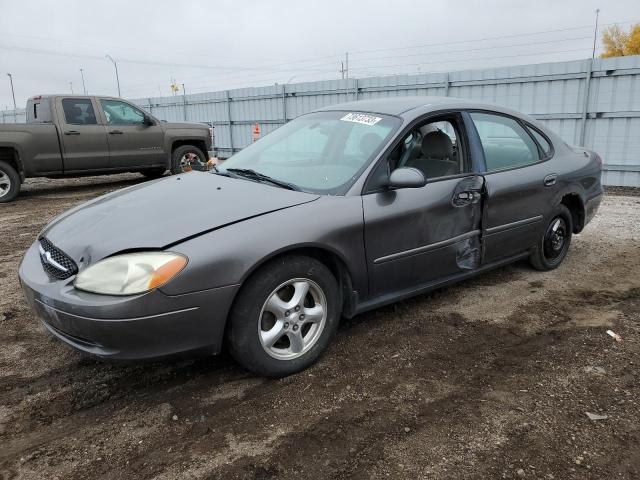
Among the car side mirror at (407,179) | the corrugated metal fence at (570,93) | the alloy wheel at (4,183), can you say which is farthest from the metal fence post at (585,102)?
the alloy wheel at (4,183)

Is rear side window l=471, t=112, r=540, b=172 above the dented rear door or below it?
above

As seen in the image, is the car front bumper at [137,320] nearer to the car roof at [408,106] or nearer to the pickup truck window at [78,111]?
the car roof at [408,106]

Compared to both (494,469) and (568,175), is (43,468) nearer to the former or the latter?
(494,469)

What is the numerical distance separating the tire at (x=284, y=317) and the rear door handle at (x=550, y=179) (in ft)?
7.66

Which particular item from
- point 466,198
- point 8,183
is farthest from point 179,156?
point 466,198

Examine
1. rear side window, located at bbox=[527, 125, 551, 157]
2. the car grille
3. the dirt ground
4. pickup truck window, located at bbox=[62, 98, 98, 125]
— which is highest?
pickup truck window, located at bbox=[62, 98, 98, 125]

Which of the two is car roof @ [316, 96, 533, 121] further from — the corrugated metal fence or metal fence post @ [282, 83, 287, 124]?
metal fence post @ [282, 83, 287, 124]

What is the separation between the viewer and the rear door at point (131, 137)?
398 inches

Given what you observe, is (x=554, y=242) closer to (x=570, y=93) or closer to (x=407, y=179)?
(x=407, y=179)

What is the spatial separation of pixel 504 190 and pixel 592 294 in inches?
48.6

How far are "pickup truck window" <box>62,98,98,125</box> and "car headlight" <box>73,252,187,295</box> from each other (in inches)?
325

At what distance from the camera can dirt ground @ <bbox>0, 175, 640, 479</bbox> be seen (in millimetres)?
2205

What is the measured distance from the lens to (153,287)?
237cm

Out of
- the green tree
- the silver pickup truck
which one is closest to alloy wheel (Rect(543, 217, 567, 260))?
the silver pickup truck
